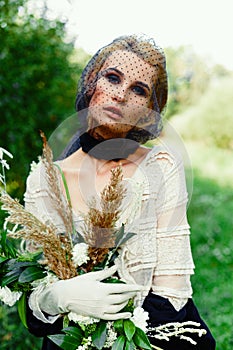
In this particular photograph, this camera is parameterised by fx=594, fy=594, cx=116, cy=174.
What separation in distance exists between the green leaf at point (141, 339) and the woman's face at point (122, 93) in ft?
1.66

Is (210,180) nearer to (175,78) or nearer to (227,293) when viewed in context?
(175,78)

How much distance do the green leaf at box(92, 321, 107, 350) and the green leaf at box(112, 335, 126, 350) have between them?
28mm

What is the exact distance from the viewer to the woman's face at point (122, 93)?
4.95ft

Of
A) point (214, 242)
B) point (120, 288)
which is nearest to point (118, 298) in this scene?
point (120, 288)

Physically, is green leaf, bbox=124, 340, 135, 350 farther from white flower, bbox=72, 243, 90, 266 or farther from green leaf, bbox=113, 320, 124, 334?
white flower, bbox=72, 243, 90, 266

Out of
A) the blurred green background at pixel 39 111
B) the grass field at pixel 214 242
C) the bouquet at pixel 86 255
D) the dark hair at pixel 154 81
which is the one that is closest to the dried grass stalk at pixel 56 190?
the bouquet at pixel 86 255

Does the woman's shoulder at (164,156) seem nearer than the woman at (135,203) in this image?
No

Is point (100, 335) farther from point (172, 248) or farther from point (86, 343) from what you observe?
point (172, 248)

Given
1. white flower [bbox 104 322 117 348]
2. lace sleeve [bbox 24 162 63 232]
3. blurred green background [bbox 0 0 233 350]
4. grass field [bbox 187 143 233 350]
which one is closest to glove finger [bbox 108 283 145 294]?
white flower [bbox 104 322 117 348]

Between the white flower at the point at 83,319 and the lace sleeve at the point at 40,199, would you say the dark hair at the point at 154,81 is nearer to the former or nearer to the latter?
the lace sleeve at the point at 40,199

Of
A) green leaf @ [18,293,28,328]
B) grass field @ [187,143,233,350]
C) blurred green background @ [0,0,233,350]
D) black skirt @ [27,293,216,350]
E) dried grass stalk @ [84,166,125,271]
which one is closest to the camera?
dried grass stalk @ [84,166,125,271]

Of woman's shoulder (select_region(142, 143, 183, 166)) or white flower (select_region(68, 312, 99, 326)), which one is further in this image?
woman's shoulder (select_region(142, 143, 183, 166))

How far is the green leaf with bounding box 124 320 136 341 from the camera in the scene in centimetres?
136

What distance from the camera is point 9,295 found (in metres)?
1.55
